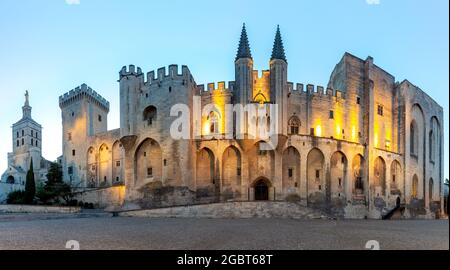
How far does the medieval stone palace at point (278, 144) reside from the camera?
27078 mm

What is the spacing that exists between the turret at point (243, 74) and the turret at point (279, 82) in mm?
2213

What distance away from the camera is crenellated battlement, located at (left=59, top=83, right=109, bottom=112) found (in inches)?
1790

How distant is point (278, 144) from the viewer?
26422 mm

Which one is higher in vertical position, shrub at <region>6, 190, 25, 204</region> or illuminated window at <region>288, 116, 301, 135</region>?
illuminated window at <region>288, 116, 301, 135</region>

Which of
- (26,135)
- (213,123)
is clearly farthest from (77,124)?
(213,123)

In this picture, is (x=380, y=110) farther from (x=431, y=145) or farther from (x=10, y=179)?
(x=10, y=179)

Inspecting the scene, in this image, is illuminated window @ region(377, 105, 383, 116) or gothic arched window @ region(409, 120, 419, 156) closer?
illuminated window @ region(377, 105, 383, 116)

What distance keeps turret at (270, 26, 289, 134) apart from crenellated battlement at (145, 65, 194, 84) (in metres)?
8.53

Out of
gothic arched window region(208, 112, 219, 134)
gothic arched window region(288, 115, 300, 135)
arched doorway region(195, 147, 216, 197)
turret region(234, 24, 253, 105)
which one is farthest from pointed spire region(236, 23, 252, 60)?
arched doorway region(195, 147, 216, 197)

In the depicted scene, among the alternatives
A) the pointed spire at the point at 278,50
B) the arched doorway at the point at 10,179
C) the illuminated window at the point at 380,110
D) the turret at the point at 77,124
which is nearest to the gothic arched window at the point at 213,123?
the pointed spire at the point at 278,50

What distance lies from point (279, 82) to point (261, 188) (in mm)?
10707

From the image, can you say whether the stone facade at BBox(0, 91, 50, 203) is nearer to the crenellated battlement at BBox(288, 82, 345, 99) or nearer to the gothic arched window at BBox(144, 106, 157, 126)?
the gothic arched window at BBox(144, 106, 157, 126)

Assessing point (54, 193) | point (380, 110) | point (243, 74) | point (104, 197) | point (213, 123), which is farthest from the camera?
point (380, 110)

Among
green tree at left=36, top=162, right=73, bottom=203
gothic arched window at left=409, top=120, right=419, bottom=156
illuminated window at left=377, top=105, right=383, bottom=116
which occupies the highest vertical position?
illuminated window at left=377, top=105, right=383, bottom=116
